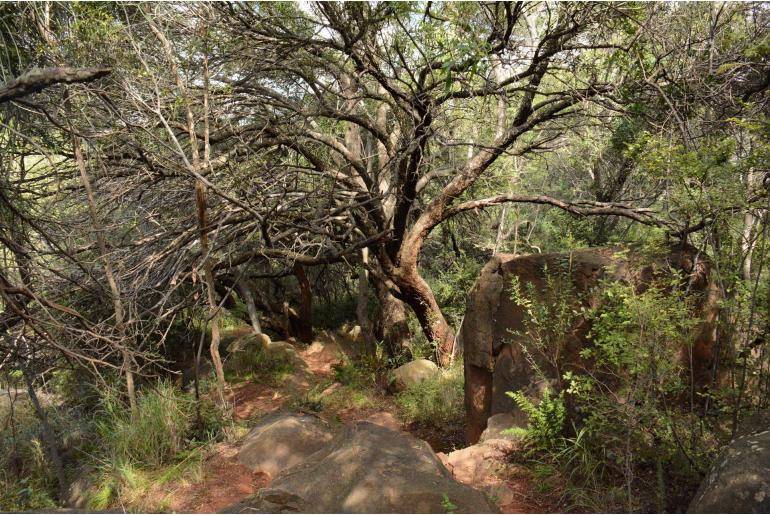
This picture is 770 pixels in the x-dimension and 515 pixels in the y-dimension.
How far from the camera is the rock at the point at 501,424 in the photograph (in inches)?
235

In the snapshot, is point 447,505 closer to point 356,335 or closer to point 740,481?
point 740,481

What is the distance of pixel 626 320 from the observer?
15.1 feet

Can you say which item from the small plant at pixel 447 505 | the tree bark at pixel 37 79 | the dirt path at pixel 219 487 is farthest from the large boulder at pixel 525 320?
the tree bark at pixel 37 79

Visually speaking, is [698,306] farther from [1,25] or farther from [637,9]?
[1,25]

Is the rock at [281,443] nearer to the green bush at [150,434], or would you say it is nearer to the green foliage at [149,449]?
the green foliage at [149,449]

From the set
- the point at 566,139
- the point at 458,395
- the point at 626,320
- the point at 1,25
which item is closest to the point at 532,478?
the point at 626,320

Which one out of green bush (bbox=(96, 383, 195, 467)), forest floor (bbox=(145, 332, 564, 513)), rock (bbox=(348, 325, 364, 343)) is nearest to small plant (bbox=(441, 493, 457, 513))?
forest floor (bbox=(145, 332, 564, 513))

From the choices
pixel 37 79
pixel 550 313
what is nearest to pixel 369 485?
pixel 550 313

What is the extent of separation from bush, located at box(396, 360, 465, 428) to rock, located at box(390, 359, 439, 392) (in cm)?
19

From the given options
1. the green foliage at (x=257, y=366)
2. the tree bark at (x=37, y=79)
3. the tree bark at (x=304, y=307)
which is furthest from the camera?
the tree bark at (x=304, y=307)

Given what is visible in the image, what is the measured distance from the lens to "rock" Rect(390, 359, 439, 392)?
9.55m

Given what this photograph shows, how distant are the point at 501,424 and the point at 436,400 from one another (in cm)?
257

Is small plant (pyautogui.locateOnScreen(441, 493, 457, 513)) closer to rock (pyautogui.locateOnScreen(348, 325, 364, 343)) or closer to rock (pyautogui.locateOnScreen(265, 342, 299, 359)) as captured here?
rock (pyautogui.locateOnScreen(265, 342, 299, 359))

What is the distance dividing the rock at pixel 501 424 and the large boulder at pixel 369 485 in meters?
1.65
